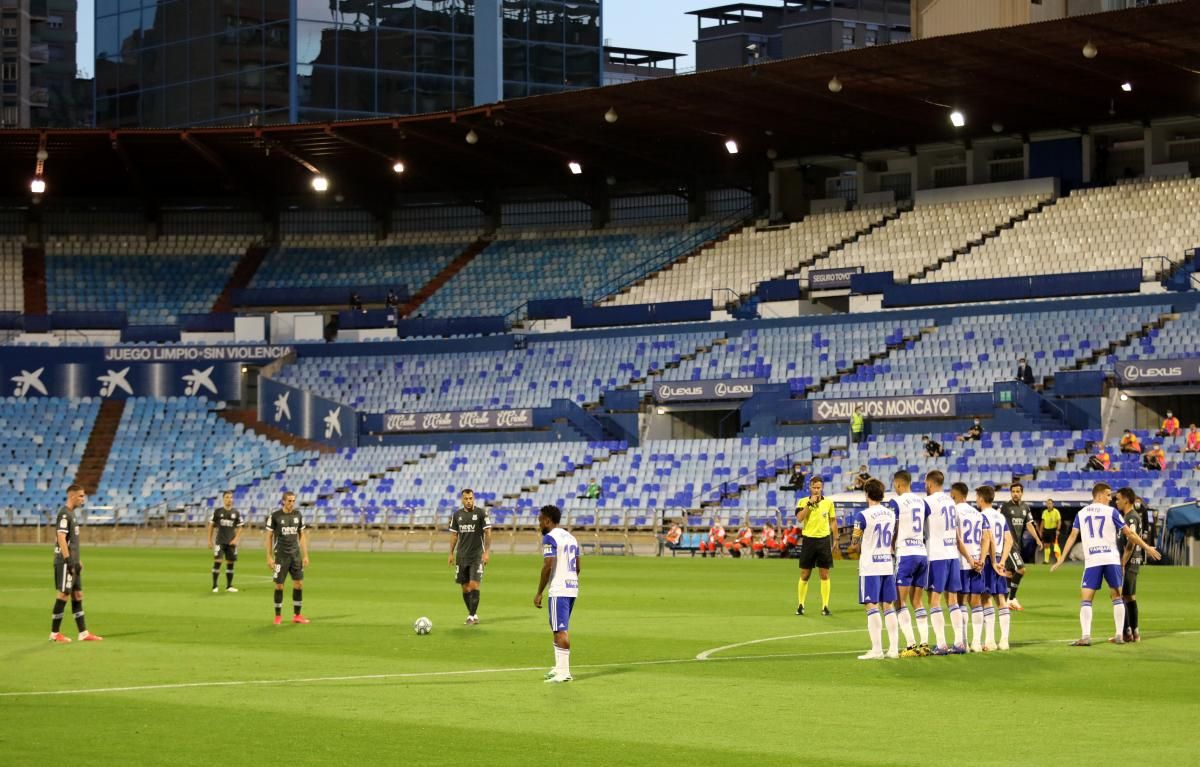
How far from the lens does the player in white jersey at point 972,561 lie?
754 inches

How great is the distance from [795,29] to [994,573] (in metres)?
95.3

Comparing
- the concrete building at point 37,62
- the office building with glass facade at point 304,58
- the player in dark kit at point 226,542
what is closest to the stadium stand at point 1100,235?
the office building with glass facade at point 304,58

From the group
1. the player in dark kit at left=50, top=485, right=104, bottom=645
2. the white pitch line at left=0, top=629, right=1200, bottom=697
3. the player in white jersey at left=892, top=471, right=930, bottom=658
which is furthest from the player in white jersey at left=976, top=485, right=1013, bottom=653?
the player in dark kit at left=50, top=485, right=104, bottom=645

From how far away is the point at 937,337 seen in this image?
180ft

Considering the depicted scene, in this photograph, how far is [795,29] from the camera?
111188mm

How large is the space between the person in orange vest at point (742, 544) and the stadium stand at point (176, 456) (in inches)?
805

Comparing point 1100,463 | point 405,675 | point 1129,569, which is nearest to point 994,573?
point 1129,569

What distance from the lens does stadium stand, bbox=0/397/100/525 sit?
192 ft

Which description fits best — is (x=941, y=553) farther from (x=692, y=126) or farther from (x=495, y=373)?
(x=495, y=373)

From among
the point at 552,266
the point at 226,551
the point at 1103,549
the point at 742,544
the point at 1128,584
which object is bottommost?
the point at 742,544

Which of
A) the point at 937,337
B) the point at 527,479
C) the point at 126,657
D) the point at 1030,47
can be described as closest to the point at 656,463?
the point at 527,479

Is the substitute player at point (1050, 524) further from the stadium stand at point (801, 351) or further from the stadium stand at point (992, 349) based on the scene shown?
the stadium stand at point (801, 351)

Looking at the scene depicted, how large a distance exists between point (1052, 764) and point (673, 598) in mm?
17521

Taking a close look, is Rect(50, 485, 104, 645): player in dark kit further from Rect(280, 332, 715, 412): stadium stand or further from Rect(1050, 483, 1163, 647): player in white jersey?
Rect(280, 332, 715, 412): stadium stand
